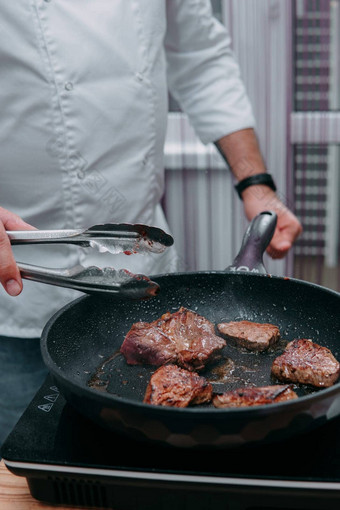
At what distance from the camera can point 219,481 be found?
78 cm

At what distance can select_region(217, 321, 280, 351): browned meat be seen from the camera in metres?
1.10

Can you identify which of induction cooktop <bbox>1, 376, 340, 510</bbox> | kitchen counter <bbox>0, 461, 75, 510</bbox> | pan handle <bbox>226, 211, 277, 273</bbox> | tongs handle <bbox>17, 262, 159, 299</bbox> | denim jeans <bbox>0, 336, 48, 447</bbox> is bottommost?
denim jeans <bbox>0, 336, 48, 447</bbox>

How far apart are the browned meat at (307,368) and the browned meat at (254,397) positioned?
0.10 m

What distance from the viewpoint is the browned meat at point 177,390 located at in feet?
2.95

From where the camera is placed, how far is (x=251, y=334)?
112 centimetres

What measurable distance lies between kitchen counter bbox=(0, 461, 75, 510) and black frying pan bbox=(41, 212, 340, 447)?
181mm

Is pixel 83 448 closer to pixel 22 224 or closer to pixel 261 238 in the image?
pixel 22 224

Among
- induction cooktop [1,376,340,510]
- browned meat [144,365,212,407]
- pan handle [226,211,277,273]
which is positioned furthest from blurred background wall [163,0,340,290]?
induction cooktop [1,376,340,510]

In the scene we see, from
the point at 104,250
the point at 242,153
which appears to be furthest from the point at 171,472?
the point at 242,153

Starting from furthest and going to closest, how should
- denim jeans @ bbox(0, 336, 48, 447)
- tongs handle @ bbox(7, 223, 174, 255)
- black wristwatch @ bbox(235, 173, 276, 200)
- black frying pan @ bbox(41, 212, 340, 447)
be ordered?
black wristwatch @ bbox(235, 173, 276, 200)
denim jeans @ bbox(0, 336, 48, 447)
tongs handle @ bbox(7, 223, 174, 255)
black frying pan @ bbox(41, 212, 340, 447)

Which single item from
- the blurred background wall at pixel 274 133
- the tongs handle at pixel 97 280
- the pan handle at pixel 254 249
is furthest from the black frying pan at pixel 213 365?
the blurred background wall at pixel 274 133

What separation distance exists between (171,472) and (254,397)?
0.17 m

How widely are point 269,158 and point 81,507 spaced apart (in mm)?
2047

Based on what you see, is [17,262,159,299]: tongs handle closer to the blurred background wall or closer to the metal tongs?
the metal tongs
